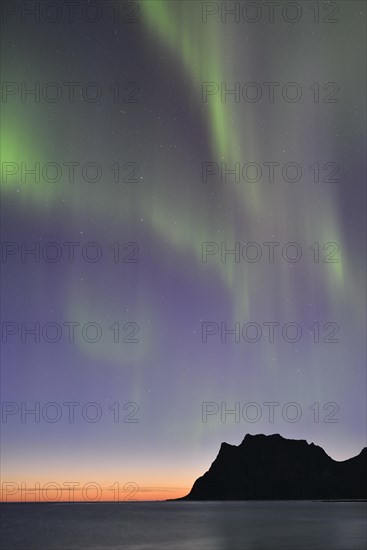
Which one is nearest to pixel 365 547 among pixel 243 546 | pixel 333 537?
pixel 243 546

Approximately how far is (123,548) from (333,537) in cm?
1936

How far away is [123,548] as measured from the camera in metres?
58.3

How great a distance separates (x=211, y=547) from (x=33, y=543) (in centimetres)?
1465

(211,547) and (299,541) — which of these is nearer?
(211,547)

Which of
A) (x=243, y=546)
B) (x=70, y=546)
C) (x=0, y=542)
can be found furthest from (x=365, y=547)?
(x=0, y=542)

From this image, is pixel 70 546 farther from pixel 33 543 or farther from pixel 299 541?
pixel 299 541

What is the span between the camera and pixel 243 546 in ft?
186

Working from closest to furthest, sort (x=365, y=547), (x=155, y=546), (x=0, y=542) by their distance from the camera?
(x=365, y=547), (x=155, y=546), (x=0, y=542)

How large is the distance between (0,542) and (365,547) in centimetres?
2998

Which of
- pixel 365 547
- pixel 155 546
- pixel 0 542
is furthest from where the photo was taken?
pixel 0 542

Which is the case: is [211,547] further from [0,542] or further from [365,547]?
[0,542]

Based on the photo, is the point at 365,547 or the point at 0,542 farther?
the point at 0,542

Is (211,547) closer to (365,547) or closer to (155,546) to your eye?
(155,546)

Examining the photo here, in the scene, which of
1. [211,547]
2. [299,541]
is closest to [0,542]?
[211,547]
